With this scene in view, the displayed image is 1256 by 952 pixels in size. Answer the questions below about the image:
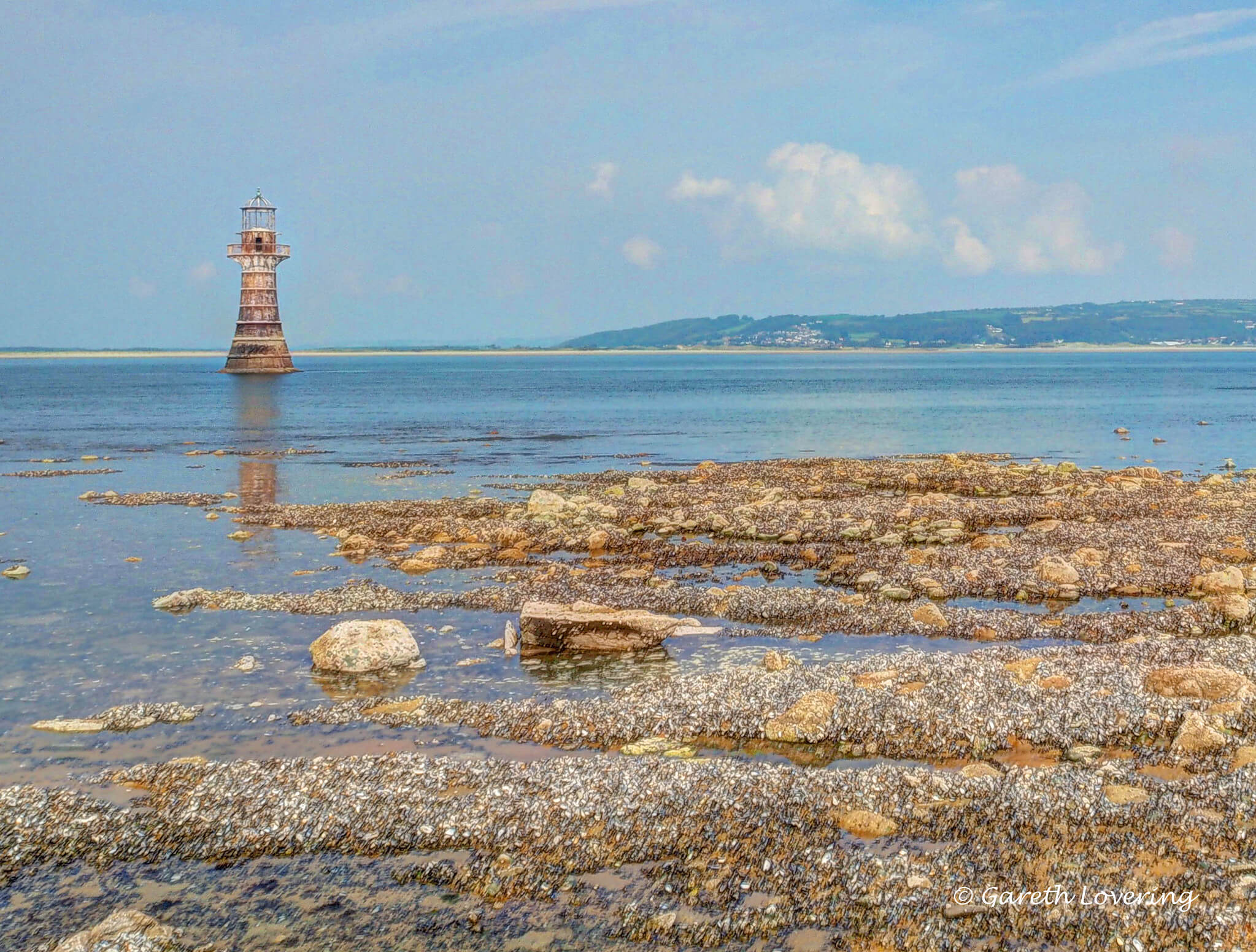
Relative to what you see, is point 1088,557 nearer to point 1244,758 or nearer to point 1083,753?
point 1244,758

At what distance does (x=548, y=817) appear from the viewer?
13023 millimetres

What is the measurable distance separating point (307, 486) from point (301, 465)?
9.19m

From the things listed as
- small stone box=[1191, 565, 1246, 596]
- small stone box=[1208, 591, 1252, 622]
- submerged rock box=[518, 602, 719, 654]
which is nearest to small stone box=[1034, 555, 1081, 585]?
small stone box=[1191, 565, 1246, 596]

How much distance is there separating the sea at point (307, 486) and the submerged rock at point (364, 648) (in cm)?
54

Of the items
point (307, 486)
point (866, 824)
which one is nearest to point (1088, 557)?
point (866, 824)

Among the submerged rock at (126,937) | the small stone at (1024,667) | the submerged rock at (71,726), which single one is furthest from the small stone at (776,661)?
the submerged rock at (71,726)

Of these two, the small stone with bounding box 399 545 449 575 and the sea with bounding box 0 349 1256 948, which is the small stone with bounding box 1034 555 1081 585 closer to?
the sea with bounding box 0 349 1256 948

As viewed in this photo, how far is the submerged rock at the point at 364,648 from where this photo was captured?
750 inches

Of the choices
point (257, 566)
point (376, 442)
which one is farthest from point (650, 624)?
point (376, 442)

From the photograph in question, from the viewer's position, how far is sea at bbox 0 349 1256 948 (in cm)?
1673

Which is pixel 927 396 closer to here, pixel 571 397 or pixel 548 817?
pixel 571 397

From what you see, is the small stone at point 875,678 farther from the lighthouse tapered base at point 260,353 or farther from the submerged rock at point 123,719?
the lighthouse tapered base at point 260,353

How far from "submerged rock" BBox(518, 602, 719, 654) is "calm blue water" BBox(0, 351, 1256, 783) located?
644 mm

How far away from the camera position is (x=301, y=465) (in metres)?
54.4
